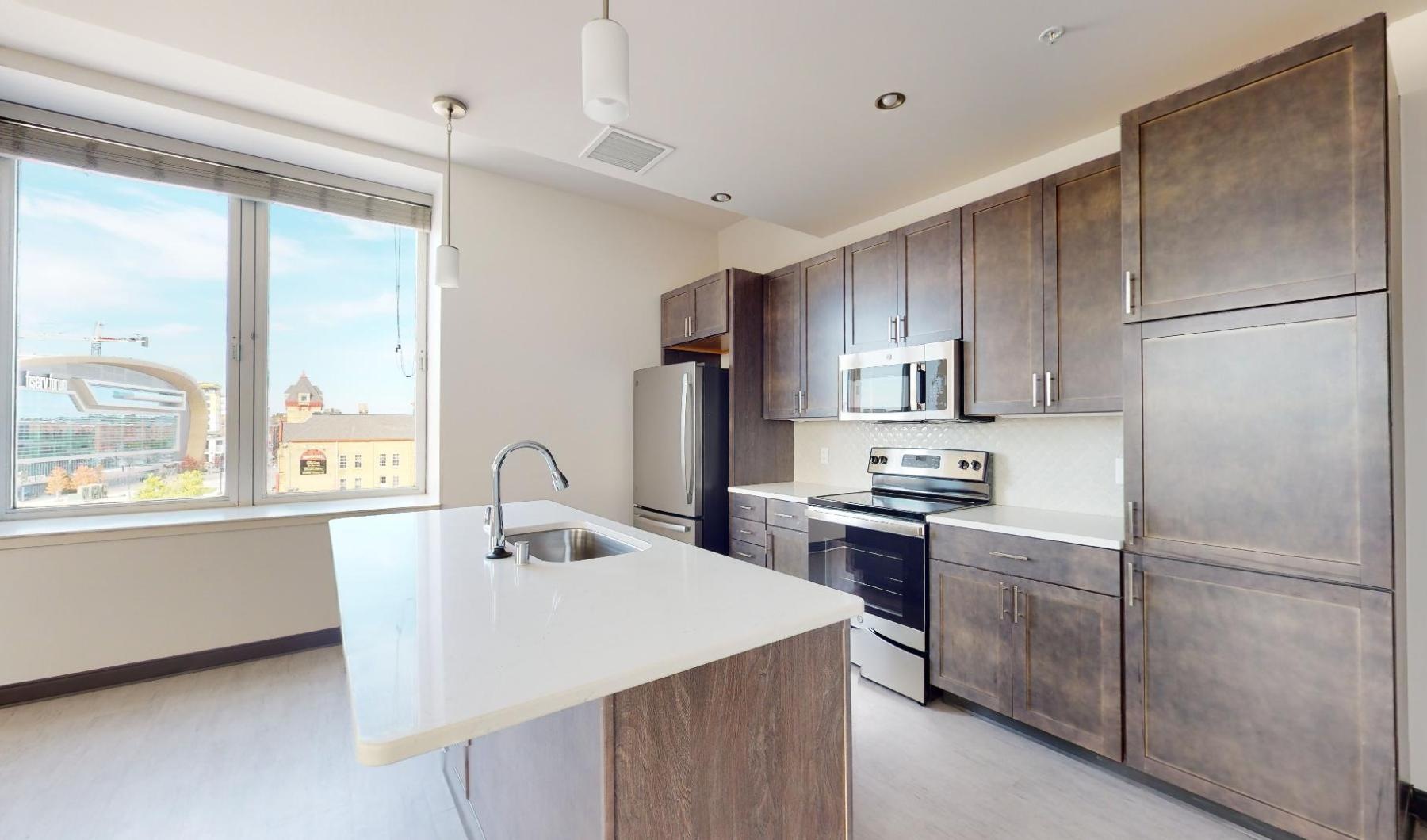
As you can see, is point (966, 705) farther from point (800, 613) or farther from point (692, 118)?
point (692, 118)

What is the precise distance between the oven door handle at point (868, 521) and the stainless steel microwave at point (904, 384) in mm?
531

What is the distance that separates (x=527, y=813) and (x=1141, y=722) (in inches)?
77.9

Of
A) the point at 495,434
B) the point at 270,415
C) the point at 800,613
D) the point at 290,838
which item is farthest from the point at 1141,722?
the point at 270,415

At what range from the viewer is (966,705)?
257 centimetres

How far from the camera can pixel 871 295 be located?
124 inches

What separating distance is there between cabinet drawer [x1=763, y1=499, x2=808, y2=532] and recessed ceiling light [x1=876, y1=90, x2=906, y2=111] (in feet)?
6.39

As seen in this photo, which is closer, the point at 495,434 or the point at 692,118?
the point at 692,118

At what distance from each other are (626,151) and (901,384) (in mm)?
1767

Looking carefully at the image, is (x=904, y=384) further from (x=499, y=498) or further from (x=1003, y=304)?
(x=499, y=498)

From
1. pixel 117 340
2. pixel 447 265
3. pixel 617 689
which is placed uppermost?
pixel 447 265

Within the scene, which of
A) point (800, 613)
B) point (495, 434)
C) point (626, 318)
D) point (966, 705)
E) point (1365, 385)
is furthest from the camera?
point (626, 318)

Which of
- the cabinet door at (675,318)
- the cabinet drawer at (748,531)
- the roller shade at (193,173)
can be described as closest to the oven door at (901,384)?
the cabinet drawer at (748,531)

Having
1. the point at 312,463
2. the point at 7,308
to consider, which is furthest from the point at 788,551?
the point at 7,308

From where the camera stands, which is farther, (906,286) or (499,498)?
(906,286)
